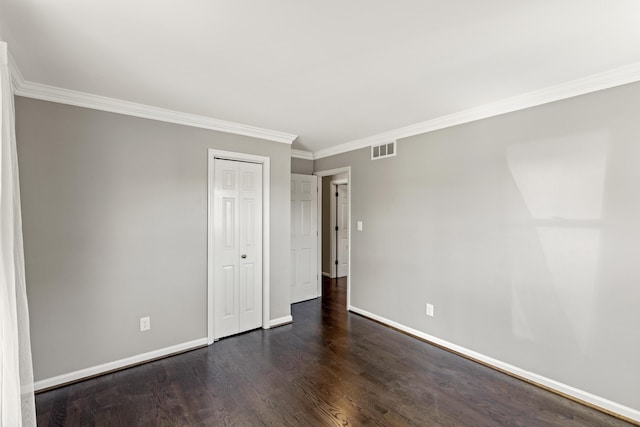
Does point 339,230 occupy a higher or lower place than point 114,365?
higher

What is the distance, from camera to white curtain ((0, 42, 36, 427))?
128 cm

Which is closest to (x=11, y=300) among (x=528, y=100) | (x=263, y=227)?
(x=263, y=227)

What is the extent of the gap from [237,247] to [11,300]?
87.7 inches

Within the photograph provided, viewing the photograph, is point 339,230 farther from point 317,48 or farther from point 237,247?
point 317,48

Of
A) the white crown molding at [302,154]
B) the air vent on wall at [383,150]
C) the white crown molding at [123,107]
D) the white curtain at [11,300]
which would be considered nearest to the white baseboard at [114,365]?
the white curtain at [11,300]

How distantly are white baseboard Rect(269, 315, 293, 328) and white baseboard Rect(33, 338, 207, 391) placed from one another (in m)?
0.83

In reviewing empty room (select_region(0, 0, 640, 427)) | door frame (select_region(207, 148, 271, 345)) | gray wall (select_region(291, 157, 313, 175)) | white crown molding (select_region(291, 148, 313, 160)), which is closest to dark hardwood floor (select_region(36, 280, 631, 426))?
empty room (select_region(0, 0, 640, 427))

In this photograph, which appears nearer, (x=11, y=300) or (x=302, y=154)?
(x=11, y=300)

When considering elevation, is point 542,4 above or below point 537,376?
above

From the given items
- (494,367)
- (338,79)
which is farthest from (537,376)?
(338,79)

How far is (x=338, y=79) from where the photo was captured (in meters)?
2.29

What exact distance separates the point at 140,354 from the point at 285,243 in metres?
1.92

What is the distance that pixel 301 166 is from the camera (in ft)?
15.9

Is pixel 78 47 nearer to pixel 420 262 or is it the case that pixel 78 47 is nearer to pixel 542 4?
pixel 542 4
